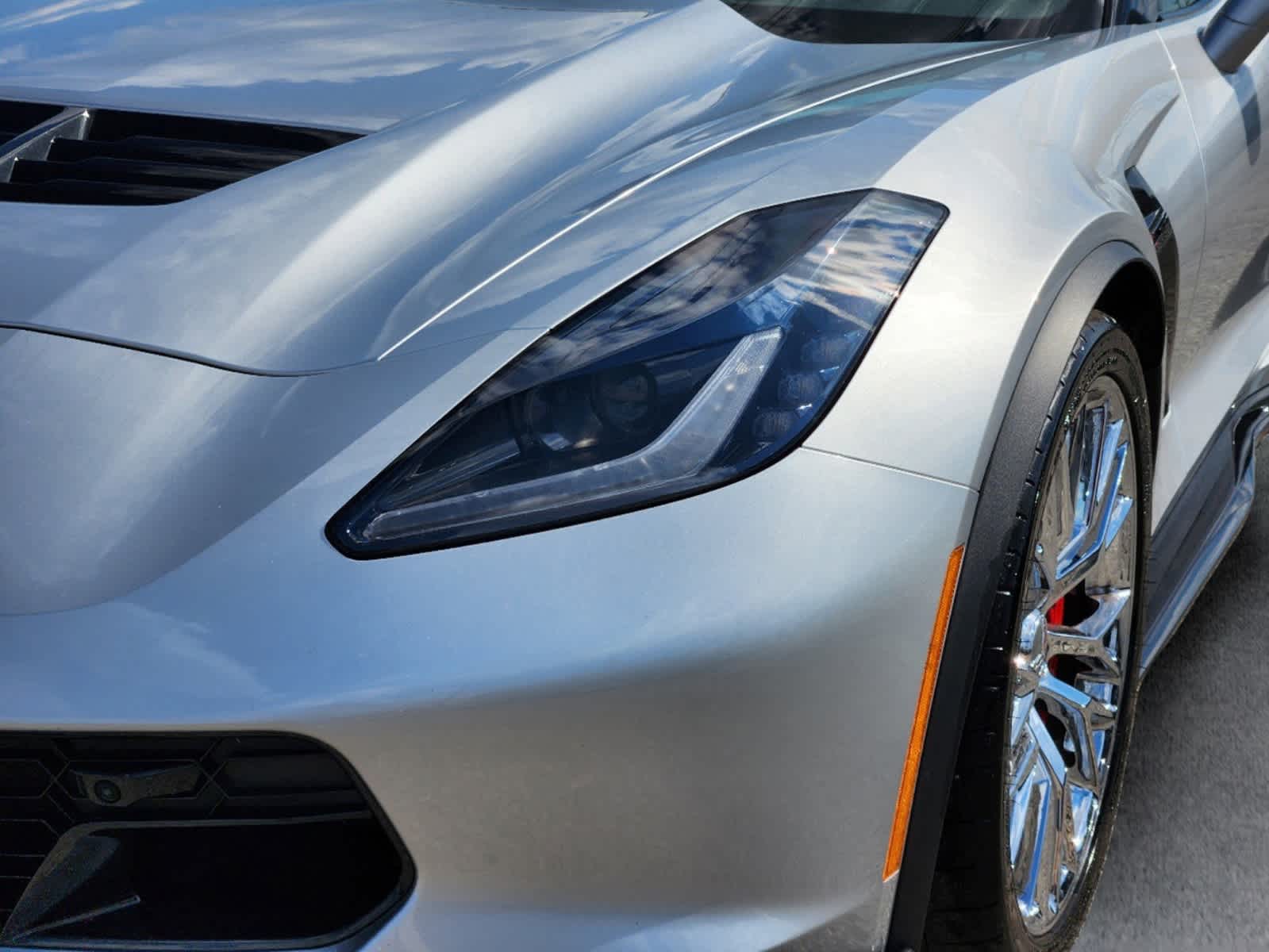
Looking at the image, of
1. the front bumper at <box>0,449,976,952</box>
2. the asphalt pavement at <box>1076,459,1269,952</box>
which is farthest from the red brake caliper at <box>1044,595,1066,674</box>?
the front bumper at <box>0,449,976,952</box>

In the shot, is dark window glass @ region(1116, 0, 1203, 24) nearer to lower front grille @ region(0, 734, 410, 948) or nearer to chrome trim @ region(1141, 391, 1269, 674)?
chrome trim @ region(1141, 391, 1269, 674)

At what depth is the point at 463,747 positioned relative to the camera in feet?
4.23

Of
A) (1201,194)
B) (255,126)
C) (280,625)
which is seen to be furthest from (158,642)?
(1201,194)

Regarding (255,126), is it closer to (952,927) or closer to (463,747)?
(463,747)

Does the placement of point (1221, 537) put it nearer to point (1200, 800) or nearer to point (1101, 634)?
point (1200, 800)

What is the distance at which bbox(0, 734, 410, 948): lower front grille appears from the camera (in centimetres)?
135

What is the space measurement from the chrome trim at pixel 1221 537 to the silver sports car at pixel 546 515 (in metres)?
0.35

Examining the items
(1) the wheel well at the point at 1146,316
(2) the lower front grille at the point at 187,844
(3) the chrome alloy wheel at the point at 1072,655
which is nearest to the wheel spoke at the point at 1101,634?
(3) the chrome alloy wheel at the point at 1072,655

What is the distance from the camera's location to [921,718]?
144cm

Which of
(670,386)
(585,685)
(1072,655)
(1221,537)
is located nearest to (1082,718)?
(1072,655)

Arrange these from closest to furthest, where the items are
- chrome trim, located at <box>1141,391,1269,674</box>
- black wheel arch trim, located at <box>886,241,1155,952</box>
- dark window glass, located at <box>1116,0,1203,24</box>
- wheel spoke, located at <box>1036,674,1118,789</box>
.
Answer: black wheel arch trim, located at <box>886,241,1155,952</box> → wheel spoke, located at <box>1036,674,1118,789</box> → chrome trim, located at <box>1141,391,1269,674</box> → dark window glass, located at <box>1116,0,1203,24</box>

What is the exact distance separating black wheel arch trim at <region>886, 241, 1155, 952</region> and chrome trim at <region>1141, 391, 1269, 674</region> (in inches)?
A: 29.6

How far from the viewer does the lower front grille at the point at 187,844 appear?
1346 millimetres

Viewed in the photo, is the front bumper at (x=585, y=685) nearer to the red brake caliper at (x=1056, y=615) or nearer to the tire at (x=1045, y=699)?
the tire at (x=1045, y=699)
